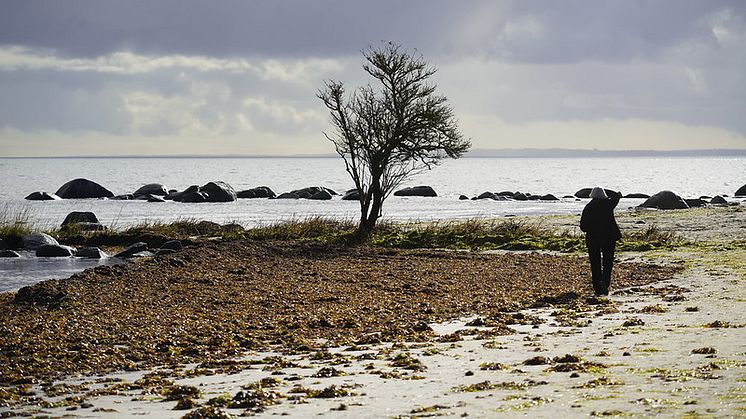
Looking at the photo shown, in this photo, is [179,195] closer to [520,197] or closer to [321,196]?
[321,196]

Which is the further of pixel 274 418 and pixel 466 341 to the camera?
pixel 466 341

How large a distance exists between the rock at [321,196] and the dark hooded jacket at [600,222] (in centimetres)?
7132

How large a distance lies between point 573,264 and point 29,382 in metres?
16.9

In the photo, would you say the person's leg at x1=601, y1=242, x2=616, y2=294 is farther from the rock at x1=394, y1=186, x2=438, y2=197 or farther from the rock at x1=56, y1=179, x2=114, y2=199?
the rock at x1=394, y1=186, x2=438, y2=197

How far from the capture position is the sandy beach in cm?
889

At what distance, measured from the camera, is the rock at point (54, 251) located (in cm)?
3116

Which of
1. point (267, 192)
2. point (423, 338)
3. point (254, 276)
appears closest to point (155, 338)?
point (423, 338)

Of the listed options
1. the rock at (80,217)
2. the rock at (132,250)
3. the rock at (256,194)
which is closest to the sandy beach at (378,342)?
the rock at (132,250)

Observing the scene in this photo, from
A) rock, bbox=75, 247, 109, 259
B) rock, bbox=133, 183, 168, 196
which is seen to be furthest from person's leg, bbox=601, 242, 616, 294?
rock, bbox=133, 183, 168, 196

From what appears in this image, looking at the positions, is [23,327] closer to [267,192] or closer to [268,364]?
[268,364]

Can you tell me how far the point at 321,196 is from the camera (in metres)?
90.2

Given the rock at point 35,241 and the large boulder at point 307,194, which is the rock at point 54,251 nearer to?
the rock at point 35,241

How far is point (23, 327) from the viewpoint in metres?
14.3

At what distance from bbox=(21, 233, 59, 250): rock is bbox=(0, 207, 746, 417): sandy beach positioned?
37.3 feet
